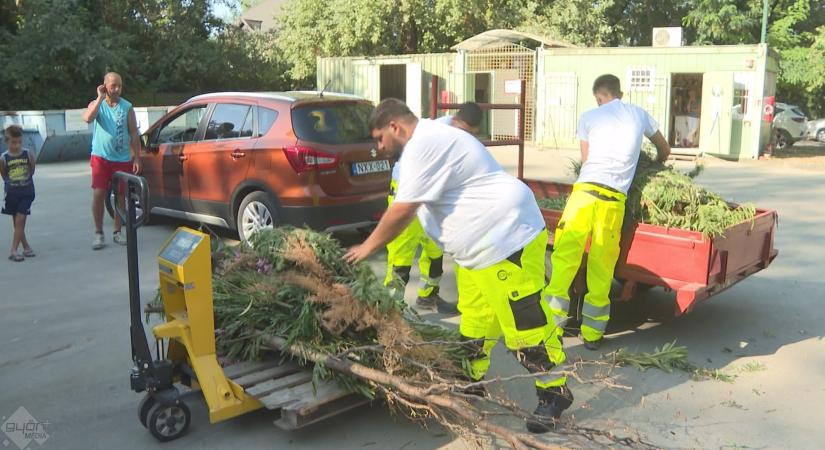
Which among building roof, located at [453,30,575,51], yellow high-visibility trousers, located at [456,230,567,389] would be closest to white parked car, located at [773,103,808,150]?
building roof, located at [453,30,575,51]

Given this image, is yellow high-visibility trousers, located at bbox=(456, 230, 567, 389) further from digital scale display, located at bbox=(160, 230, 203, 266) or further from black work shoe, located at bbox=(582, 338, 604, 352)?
digital scale display, located at bbox=(160, 230, 203, 266)

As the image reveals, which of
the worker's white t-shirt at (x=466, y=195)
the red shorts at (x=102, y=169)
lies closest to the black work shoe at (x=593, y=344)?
the worker's white t-shirt at (x=466, y=195)

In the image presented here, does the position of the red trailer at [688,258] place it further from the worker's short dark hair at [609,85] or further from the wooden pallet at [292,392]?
the wooden pallet at [292,392]

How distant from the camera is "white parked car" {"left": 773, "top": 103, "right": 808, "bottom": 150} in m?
24.0

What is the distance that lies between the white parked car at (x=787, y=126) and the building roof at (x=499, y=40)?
7.24 meters

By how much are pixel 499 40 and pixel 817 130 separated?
41.0 ft

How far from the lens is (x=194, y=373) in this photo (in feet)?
13.3

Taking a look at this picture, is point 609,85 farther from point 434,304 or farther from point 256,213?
point 256,213

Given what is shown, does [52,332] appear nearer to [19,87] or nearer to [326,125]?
[326,125]

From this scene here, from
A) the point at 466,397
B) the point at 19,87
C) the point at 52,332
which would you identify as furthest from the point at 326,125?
the point at 19,87

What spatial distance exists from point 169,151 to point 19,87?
1713 centimetres

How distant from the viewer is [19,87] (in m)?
23.0

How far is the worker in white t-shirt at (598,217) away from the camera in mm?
5176

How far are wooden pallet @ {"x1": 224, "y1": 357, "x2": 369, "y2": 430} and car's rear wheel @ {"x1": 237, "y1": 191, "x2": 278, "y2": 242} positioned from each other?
3690 mm
